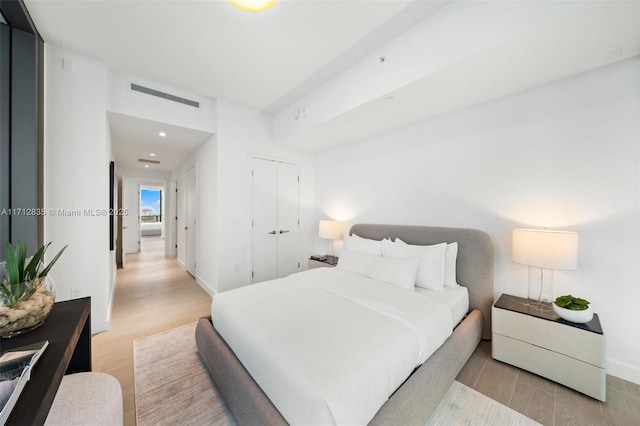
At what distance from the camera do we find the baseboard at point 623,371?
1739 millimetres

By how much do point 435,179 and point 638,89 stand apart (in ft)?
5.02

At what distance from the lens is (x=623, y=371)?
1784mm

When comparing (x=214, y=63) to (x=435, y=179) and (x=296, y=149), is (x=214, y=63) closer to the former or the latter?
(x=296, y=149)

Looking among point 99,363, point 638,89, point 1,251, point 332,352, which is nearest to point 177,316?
point 99,363

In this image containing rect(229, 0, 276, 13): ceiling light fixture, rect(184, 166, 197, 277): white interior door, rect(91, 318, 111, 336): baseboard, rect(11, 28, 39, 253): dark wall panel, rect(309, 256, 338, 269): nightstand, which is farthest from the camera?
rect(184, 166, 197, 277): white interior door

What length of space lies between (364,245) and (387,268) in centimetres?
58

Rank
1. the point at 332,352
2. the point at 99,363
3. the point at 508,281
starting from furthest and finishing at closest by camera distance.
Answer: the point at 508,281, the point at 99,363, the point at 332,352

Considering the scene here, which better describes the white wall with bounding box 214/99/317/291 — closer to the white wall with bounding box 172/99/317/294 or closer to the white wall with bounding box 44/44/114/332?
the white wall with bounding box 172/99/317/294

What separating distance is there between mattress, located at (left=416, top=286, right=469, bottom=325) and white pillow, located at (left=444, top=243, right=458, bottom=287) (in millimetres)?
63

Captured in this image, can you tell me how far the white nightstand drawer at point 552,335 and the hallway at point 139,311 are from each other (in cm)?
277

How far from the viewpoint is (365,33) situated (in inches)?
82.6

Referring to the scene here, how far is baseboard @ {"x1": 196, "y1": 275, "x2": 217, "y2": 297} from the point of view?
3604mm

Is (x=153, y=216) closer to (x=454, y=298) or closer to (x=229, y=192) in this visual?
(x=229, y=192)

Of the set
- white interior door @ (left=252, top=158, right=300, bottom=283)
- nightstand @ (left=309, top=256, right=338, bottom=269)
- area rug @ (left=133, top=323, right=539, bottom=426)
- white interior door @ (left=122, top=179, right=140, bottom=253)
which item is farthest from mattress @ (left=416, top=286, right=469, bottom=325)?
white interior door @ (left=122, top=179, right=140, bottom=253)
